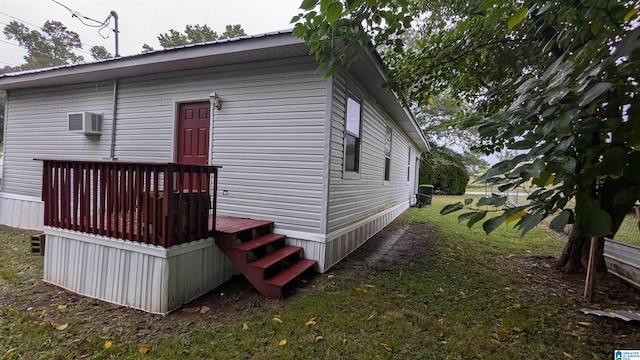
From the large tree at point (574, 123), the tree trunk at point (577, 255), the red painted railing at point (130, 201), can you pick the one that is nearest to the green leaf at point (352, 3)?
the large tree at point (574, 123)

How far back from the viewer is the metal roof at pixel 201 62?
3.80 metres

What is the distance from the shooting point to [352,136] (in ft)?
16.6

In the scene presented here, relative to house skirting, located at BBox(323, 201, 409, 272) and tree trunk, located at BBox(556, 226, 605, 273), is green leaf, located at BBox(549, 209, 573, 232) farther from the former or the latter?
tree trunk, located at BBox(556, 226, 605, 273)

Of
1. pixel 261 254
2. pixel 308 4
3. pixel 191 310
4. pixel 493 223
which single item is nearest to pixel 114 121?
pixel 261 254

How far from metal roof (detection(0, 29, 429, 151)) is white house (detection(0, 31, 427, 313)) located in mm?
23

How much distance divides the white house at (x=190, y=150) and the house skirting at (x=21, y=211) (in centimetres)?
4

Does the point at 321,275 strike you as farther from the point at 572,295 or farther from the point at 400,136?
the point at 400,136

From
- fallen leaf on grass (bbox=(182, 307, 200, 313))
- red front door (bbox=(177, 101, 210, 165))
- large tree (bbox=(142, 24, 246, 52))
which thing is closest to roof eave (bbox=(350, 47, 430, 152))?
red front door (bbox=(177, 101, 210, 165))

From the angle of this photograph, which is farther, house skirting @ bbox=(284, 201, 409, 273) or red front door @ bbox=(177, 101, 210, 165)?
red front door @ bbox=(177, 101, 210, 165)

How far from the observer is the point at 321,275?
13.1 feet

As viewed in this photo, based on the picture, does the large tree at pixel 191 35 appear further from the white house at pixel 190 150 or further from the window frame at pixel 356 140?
the window frame at pixel 356 140

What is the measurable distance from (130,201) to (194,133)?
212 cm

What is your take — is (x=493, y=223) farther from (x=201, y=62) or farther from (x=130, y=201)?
(x=201, y=62)

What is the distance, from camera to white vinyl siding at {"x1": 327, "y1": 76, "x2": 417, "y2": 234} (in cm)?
424
